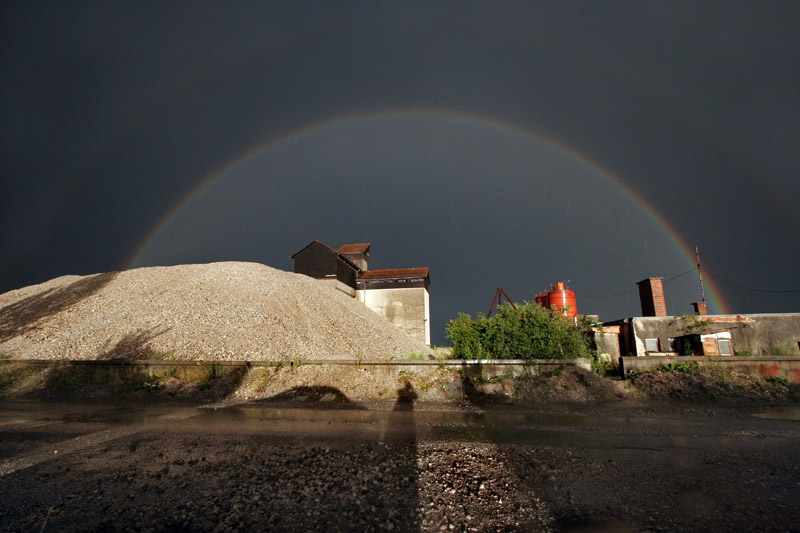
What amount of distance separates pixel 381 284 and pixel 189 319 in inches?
925

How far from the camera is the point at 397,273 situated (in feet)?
136

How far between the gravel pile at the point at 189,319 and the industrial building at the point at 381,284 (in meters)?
7.32

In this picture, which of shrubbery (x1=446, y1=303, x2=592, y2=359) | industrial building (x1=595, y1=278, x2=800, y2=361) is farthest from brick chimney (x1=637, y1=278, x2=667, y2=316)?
shrubbery (x1=446, y1=303, x2=592, y2=359)

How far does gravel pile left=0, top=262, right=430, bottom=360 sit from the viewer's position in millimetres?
17344

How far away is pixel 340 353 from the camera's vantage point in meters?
20.0

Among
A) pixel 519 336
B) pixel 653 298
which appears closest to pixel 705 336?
pixel 653 298

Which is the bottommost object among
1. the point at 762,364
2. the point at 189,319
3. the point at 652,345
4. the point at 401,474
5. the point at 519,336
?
the point at 401,474

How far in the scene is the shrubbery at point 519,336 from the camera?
39.1 ft

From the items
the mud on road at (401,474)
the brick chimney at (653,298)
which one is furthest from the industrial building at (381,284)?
the mud on road at (401,474)

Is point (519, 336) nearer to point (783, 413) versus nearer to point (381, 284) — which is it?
point (783, 413)

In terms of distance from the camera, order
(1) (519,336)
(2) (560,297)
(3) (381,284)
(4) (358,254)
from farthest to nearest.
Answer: (4) (358,254)
(3) (381,284)
(2) (560,297)
(1) (519,336)

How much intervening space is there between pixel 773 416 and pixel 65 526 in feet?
39.8

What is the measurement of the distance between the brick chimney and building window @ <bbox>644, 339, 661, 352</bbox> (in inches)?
156

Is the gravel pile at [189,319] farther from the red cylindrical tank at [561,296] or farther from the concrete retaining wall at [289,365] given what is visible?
the red cylindrical tank at [561,296]
